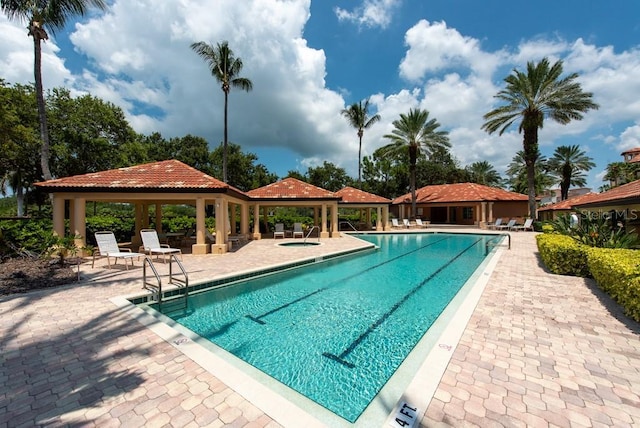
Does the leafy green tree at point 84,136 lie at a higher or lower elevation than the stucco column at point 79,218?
higher

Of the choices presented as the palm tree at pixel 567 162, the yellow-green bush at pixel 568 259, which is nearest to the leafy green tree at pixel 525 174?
the palm tree at pixel 567 162

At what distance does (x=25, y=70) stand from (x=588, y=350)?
3592 centimetres

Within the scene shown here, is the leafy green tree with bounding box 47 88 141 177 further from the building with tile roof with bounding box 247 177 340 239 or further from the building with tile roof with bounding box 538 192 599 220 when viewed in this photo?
the building with tile roof with bounding box 538 192 599 220

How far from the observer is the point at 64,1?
47.9 feet

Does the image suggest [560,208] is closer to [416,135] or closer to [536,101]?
[536,101]

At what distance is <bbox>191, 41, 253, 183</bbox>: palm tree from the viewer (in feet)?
72.8

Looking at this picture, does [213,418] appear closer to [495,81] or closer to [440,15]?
[440,15]

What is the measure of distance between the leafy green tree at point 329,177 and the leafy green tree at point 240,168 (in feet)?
31.4

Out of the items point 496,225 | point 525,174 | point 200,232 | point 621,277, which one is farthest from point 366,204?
point 525,174

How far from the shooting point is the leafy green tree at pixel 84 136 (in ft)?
82.8

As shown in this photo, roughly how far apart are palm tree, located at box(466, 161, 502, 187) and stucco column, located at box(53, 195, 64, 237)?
6166 centimetres

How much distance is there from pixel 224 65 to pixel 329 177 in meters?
34.5

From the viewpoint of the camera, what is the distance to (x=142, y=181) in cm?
1376

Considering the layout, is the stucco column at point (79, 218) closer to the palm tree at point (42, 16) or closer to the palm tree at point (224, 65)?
the palm tree at point (42, 16)
